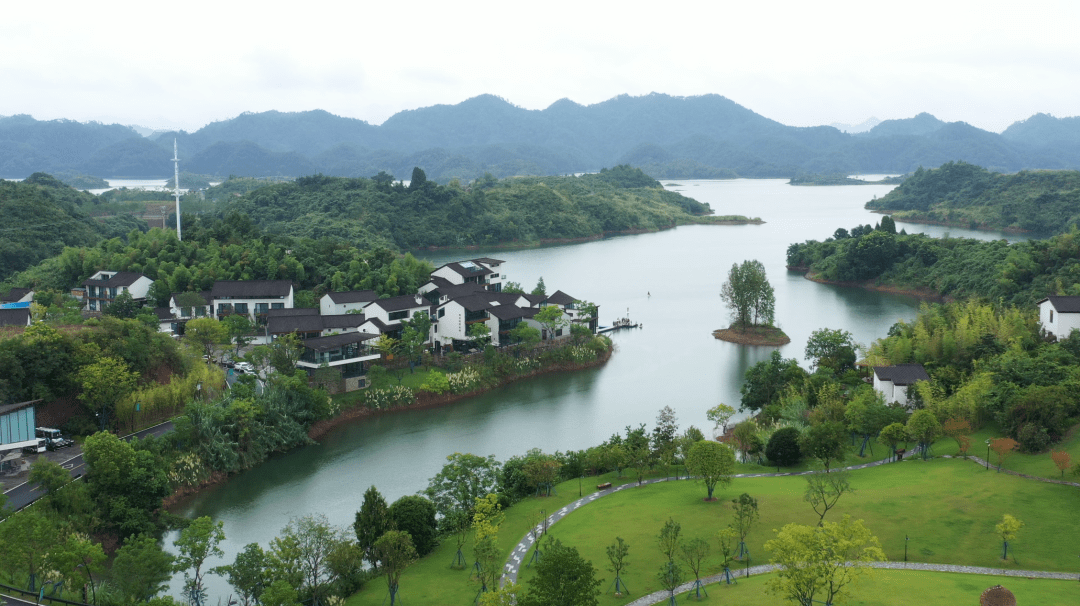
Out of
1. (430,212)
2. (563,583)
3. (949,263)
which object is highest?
(430,212)

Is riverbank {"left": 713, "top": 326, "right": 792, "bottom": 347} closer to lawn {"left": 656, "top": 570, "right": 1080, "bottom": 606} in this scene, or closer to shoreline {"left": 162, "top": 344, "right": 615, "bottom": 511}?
shoreline {"left": 162, "top": 344, "right": 615, "bottom": 511}

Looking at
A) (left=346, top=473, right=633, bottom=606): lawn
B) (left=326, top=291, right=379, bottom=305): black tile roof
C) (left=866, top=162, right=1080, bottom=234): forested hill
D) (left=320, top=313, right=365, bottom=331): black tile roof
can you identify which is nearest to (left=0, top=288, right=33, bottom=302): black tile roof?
(left=326, top=291, right=379, bottom=305): black tile roof

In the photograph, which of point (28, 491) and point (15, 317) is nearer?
point (28, 491)

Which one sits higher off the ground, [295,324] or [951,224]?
[951,224]

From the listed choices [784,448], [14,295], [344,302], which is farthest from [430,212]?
[784,448]

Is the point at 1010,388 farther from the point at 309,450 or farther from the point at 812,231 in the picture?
the point at 812,231

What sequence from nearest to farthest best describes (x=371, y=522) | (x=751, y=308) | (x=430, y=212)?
(x=371, y=522) → (x=751, y=308) → (x=430, y=212)

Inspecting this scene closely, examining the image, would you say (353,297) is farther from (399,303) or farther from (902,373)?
(902,373)
